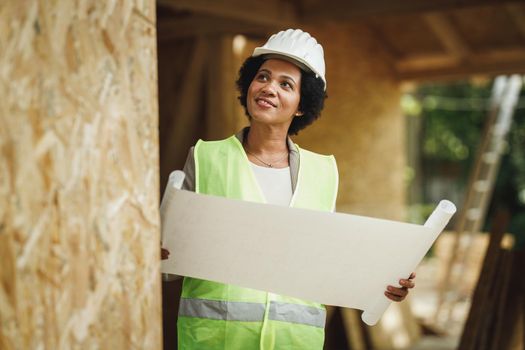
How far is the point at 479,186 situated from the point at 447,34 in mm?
2918

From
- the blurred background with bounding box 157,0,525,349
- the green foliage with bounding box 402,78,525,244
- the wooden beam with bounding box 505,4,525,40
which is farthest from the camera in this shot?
the green foliage with bounding box 402,78,525,244

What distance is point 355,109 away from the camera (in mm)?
8094

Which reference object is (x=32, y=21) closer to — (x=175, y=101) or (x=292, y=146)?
(x=292, y=146)

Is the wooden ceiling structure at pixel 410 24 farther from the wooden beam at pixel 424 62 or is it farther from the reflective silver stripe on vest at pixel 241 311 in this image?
the reflective silver stripe on vest at pixel 241 311

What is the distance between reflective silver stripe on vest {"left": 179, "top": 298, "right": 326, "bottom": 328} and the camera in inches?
87.5

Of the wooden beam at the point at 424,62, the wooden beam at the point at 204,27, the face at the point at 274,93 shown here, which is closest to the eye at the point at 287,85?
the face at the point at 274,93

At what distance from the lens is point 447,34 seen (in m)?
7.97

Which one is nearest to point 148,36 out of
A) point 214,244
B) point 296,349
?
point 214,244

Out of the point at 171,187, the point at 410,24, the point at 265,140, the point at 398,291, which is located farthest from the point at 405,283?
the point at 410,24

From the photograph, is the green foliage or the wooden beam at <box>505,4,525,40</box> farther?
the green foliage

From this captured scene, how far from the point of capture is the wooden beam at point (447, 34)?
7.74 meters

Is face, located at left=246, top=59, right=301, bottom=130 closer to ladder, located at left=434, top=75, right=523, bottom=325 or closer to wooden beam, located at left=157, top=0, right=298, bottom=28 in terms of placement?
wooden beam, located at left=157, top=0, right=298, bottom=28

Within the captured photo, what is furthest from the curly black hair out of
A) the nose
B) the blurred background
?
the blurred background

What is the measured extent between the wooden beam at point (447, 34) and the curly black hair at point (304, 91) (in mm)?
5422
